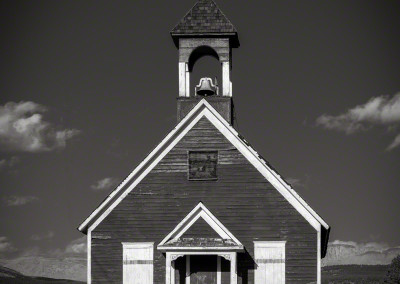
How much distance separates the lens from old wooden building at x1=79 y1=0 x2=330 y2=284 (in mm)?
28828

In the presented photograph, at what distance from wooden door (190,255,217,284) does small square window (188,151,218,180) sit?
2872 millimetres

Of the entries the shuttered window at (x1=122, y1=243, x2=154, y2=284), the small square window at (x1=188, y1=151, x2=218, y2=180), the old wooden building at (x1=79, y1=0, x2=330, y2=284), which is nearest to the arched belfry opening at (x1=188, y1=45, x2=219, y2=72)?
the old wooden building at (x1=79, y1=0, x2=330, y2=284)

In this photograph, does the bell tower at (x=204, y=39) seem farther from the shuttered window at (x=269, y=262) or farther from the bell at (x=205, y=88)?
the shuttered window at (x=269, y=262)

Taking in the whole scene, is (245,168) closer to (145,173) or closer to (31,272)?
(145,173)

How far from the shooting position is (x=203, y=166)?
29.6 metres

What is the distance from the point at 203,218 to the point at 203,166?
6.32 ft

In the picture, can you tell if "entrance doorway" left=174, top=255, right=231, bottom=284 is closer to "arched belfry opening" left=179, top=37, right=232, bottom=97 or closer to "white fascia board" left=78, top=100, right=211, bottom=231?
"white fascia board" left=78, top=100, right=211, bottom=231

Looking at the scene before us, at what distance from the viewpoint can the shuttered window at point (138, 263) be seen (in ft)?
95.6

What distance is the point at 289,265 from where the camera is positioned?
2886 cm

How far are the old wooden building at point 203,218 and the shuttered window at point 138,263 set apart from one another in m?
0.04

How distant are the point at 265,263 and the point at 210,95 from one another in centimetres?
715

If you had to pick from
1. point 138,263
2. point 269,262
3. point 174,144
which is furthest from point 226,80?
point 138,263

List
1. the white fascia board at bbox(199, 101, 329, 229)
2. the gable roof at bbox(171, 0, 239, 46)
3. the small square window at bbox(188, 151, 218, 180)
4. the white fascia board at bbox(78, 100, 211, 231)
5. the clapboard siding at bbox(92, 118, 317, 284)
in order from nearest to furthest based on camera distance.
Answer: the white fascia board at bbox(199, 101, 329, 229) → the clapboard siding at bbox(92, 118, 317, 284) → the white fascia board at bbox(78, 100, 211, 231) → the small square window at bbox(188, 151, 218, 180) → the gable roof at bbox(171, 0, 239, 46)

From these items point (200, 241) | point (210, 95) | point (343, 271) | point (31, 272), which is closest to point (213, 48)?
point (210, 95)
